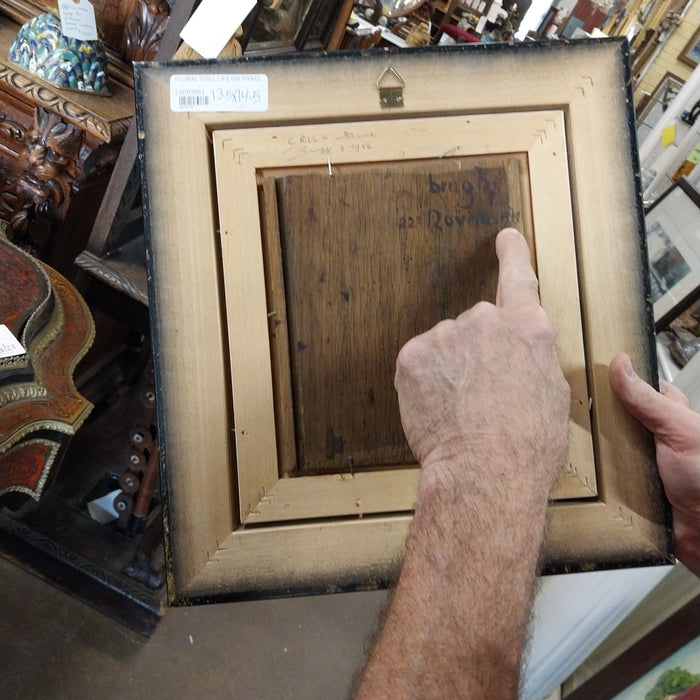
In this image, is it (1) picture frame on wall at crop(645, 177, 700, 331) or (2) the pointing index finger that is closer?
(2) the pointing index finger

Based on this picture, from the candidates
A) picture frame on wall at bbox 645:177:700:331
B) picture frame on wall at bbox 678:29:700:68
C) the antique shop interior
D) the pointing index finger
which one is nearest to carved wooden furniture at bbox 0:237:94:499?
the antique shop interior

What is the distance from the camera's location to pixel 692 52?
3.25 metres

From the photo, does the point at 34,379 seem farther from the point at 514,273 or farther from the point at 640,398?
the point at 640,398

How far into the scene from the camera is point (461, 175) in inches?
23.2

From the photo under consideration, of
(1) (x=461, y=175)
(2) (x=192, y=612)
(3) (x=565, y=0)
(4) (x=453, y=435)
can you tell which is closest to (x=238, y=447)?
(4) (x=453, y=435)

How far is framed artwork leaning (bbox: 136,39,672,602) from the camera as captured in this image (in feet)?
1.86

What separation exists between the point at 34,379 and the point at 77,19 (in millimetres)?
741

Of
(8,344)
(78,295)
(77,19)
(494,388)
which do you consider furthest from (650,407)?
(77,19)

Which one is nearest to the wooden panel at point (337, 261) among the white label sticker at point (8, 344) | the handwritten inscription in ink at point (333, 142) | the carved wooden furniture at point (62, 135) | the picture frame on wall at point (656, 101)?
the handwritten inscription in ink at point (333, 142)

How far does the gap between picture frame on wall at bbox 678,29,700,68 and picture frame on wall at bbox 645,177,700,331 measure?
7.98 ft

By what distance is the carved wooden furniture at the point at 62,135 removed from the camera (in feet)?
3.72

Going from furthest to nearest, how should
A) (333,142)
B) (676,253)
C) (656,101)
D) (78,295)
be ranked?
(656,101) → (676,253) → (78,295) → (333,142)

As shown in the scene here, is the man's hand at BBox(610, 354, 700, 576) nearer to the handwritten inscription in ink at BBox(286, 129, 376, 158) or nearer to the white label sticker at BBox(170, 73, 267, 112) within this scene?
the handwritten inscription in ink at BBox(286, 129, 376, 158)

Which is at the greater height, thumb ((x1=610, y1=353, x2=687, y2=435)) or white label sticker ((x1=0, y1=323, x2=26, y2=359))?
thumb ((x1=610, y1=353, x2=687, y2=435))
